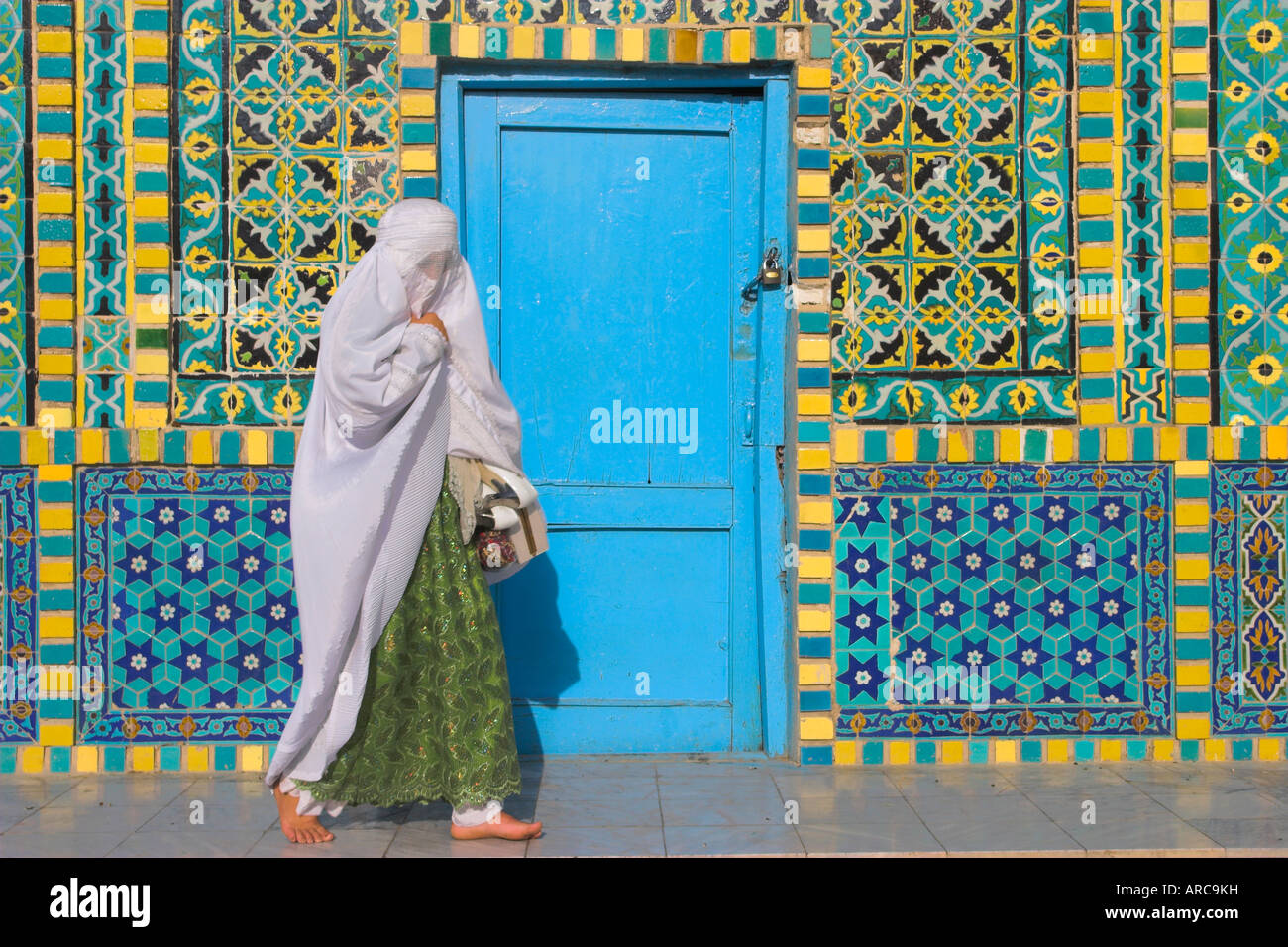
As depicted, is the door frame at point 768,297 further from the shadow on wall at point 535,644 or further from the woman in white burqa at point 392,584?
the woman in white burqa at point 392,584

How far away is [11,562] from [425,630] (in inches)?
60.3

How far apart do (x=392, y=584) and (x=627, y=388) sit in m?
1.24

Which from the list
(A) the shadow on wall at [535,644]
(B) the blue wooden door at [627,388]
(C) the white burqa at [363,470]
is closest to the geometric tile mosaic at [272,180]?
(B) the blue wooden door at [627,388]

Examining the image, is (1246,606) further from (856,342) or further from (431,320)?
(431,320)

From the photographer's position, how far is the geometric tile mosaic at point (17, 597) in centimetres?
415

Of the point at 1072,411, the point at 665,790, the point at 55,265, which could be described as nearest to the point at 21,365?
the point at 55,265

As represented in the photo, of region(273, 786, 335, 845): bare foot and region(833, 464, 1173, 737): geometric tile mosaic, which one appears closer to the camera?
→ region(273, 786, 335, 845): bare foot

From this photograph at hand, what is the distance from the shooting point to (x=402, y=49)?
4.20 metres

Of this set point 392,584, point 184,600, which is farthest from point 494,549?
point 184,600

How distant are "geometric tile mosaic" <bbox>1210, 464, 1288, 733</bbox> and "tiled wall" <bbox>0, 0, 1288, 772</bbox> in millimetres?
11

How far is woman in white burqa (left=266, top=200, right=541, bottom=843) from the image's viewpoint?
3389mm

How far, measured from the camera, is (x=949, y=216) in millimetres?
4270

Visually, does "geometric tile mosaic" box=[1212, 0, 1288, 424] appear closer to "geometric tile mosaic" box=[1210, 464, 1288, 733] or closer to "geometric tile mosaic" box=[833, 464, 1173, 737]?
"geometric tile mosaic" box=[1210, 464, 1288, 733]

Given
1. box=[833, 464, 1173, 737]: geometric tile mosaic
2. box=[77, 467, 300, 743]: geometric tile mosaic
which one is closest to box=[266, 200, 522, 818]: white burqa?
box=[77, 467, 300, 743]: geometric tile mosaic
